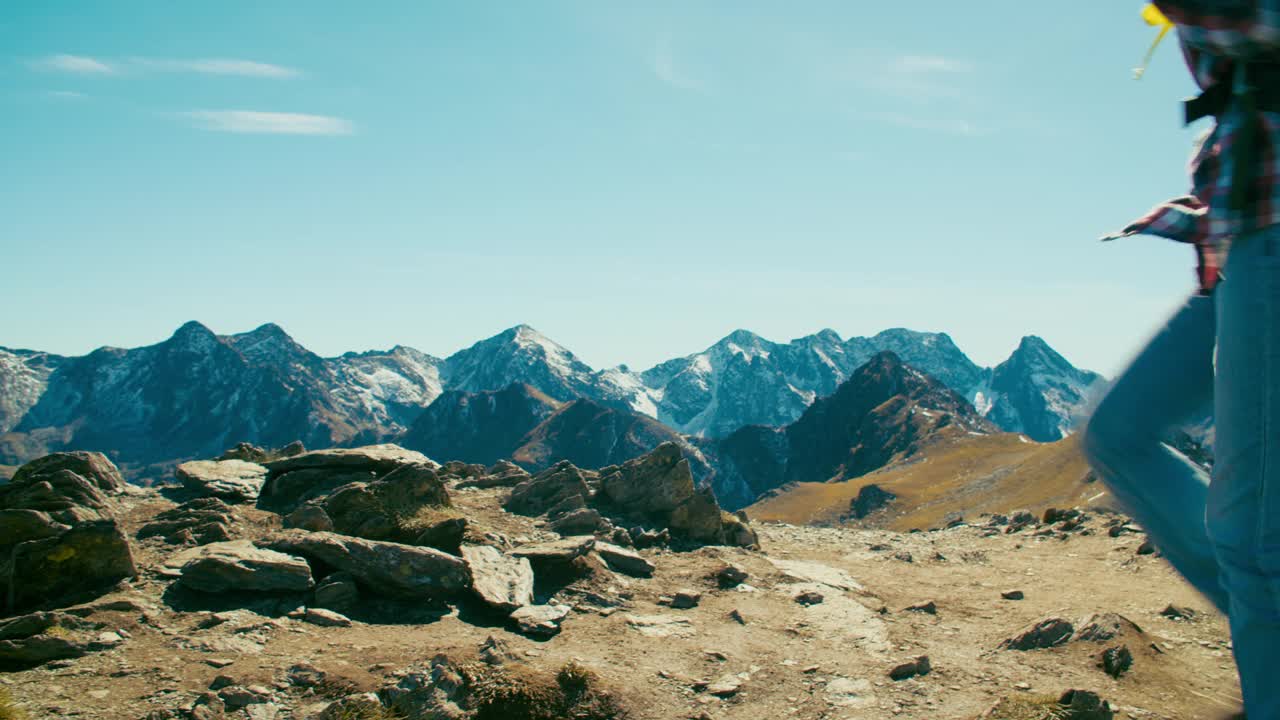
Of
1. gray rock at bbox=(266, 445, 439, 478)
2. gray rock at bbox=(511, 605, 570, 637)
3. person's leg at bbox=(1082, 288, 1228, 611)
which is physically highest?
person's leg at bbox=(1082, 288, 1228, 611)

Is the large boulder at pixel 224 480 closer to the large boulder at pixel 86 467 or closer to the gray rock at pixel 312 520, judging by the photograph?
the large boulder at pixel 86 467

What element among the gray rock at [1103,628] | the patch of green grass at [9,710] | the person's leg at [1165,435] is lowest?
the gray rock at [1103,628]

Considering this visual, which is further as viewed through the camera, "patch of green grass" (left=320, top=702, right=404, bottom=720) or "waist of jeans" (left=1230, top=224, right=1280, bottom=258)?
"patch of green grass" (left=320, top=702, right=404, bottom=720)

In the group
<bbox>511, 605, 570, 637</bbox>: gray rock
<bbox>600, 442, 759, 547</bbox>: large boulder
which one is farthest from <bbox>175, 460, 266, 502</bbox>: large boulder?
<bbox>511, 605, 570, 637</bbox>: gray rock

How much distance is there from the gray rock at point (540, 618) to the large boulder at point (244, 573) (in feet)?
9.29

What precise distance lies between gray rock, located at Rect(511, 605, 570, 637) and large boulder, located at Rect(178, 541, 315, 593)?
9.29 ft

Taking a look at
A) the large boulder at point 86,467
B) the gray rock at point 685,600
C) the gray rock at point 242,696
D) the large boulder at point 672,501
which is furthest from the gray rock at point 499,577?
the large boulder at point 86,467

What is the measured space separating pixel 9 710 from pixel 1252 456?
8.81 metres

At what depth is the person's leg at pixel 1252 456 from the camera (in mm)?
3646

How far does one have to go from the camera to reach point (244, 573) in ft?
33.1

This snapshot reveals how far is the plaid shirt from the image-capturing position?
3.70 metres

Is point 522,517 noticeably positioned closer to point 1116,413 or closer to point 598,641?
point 598,641

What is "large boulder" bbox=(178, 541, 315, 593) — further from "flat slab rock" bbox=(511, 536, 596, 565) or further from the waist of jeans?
the waist of jeans

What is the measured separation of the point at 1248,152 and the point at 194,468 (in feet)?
67.8
